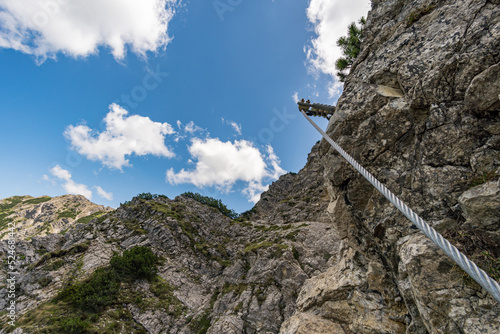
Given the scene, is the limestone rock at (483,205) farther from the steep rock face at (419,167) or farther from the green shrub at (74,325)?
the green shrub at (74,325)

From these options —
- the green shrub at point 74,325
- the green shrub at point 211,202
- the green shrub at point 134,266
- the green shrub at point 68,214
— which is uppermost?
the green shrub at point 68,214

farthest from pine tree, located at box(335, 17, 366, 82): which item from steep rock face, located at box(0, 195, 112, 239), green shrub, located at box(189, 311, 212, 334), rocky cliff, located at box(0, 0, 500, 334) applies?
steep rock face, located at box(0, 195, 112, 239)

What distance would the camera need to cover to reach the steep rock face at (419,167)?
6410 mm

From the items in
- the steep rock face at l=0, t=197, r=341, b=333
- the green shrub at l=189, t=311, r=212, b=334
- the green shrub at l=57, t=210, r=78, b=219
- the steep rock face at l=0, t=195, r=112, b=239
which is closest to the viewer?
the steep rock face at l=0, t=197, r=341, b=333

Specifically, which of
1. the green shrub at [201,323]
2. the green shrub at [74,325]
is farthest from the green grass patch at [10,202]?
the green shrub at [201,323]

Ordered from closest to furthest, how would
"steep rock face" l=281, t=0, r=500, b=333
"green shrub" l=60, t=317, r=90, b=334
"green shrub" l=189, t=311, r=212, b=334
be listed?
"steep rock face" l=281, t=0, r=500, b=333 < "green shrub" l=60, t=317, r=90, b=334 < "green shrub" l=189, t=311, r=212, b=334

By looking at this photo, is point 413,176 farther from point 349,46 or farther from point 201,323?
point 201,323

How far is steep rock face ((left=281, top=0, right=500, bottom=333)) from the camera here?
641cm

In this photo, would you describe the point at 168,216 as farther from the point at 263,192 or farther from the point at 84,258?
the point at 263,192

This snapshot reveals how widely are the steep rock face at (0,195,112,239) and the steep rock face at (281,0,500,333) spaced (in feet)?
559

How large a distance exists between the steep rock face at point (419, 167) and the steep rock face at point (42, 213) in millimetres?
170321

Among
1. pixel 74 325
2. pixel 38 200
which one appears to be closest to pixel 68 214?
pixel 38 200

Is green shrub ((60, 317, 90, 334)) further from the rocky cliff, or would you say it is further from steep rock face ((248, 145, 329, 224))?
steep rock face ((248, 145, 329, 224))

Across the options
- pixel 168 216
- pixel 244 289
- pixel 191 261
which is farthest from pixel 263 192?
pixel 244 289
